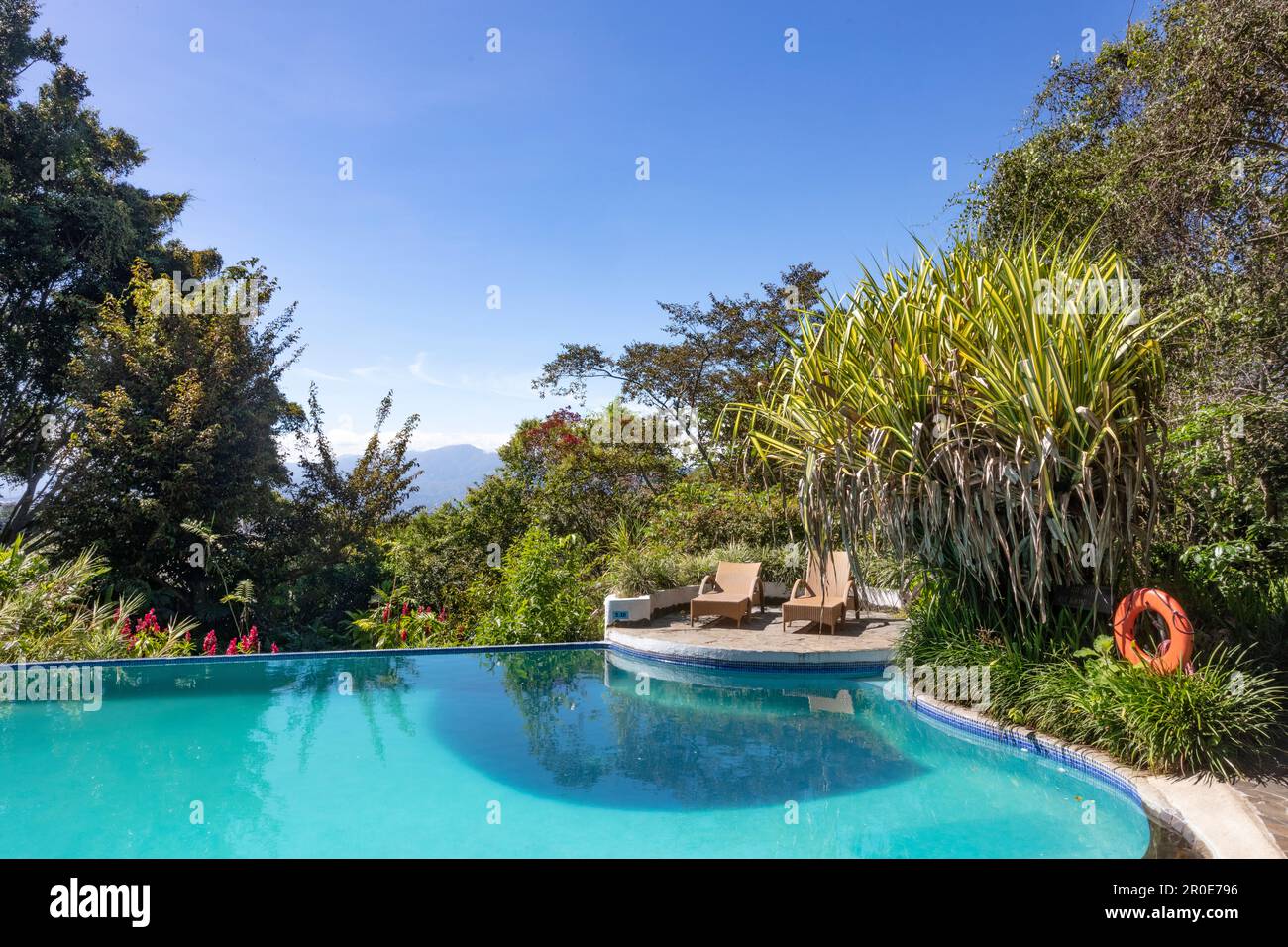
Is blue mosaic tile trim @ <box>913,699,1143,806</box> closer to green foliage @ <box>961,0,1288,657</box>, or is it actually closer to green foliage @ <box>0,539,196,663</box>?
green foliage @ <box>961,0,1288,657</box>

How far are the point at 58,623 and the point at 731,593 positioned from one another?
8964 mm

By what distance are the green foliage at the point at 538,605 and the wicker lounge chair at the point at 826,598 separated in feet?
9.64

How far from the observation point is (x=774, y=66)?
1234cm

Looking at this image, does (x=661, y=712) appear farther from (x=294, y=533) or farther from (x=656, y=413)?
(x=656, y=413)

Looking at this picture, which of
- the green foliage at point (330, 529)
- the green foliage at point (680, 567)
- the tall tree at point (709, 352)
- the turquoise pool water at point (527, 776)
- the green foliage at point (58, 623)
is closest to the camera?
the turquoise pool water at point (527, 776)

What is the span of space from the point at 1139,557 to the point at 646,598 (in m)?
6.14

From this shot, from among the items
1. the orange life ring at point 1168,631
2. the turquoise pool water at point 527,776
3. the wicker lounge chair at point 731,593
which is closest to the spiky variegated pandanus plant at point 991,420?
the orange life ring at point 1168,631

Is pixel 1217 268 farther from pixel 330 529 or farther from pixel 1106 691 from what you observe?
pixel 330 529

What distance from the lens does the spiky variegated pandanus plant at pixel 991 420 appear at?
557 cm

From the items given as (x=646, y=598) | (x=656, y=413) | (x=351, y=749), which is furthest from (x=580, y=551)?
(x=656, y=413)

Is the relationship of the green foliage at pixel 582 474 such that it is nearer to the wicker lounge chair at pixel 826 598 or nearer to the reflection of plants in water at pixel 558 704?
the wicker lounge chair at pixel 826 598

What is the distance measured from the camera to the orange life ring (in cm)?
500

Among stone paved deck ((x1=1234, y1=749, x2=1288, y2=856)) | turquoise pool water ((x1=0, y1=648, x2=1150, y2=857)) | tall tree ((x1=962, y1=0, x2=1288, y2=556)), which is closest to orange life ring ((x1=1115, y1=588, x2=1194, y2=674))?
stone paved deck ((x1=1234, y1=749, x2=1288, y2=856))
